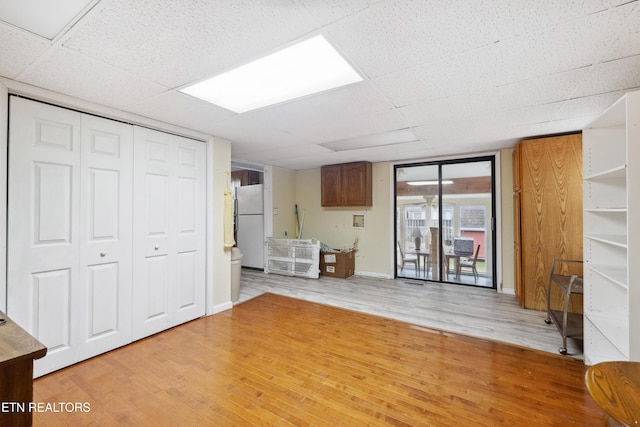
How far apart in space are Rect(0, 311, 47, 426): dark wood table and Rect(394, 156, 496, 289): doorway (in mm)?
4965

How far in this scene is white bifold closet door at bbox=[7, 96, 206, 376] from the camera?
2041 mm

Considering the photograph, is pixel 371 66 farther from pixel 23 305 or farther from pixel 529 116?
pixel 23 305

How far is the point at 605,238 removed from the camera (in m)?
2.02

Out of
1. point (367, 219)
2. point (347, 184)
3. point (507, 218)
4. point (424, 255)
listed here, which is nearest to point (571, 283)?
point (507, 218)

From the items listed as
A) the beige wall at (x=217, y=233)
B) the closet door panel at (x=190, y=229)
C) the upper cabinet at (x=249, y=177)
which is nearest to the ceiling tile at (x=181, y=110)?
the closet door panel at (x=190, y=229)

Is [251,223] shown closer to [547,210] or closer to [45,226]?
[45,226]

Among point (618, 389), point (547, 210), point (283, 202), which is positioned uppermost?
point (283, 202)

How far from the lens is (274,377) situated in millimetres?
2082

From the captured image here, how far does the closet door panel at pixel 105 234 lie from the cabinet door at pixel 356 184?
3.69 meters

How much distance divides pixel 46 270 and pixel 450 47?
336 centimetres

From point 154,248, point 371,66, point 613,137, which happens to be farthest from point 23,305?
point 613,137

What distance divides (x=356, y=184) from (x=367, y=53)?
3.73m

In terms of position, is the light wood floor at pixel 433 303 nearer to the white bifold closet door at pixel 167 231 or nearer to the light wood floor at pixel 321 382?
the light wood floor at pixel 321 382

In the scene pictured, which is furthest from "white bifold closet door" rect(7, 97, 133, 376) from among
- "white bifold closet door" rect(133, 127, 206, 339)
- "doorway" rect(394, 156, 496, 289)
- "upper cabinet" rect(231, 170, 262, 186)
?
"doorway" rect(394, 156, 496, 289)
